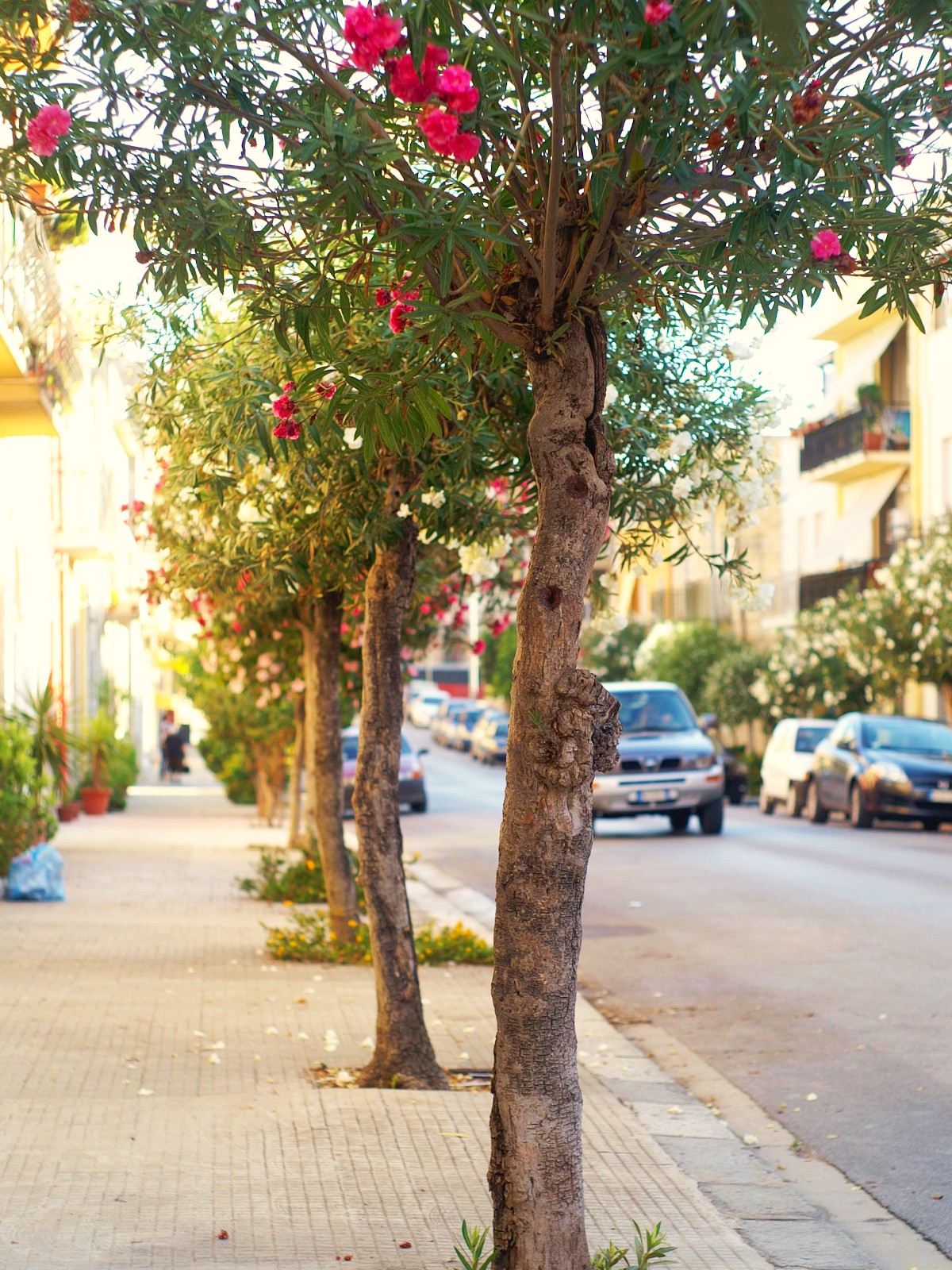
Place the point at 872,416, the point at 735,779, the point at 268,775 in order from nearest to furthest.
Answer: the point at 268,775 < the point at 735,779 < the point at 872,416

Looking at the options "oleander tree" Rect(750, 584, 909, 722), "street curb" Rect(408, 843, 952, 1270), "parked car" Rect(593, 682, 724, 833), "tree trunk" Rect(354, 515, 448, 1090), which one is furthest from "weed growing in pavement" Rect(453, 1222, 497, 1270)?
"oleander tree" Rect(750, 584, 909, 722)

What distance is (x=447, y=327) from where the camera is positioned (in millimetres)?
3943

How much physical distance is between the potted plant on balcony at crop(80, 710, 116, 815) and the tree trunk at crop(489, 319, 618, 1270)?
23.5 metres

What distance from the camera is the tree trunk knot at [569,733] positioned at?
418cm

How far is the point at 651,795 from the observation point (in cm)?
2222

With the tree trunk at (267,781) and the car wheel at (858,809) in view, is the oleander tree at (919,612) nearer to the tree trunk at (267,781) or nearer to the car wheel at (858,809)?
the car wheel at (858,809)

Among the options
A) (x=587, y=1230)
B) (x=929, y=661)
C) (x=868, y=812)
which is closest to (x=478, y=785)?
(x=929, y=661)

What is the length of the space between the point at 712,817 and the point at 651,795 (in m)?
1.07

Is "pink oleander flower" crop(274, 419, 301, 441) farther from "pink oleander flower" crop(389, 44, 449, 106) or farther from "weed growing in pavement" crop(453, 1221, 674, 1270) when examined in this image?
"weed growing in pavement" crop(453, 1221, 674, 1270)

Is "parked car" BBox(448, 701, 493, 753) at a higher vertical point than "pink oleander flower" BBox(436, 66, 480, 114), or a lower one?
lower

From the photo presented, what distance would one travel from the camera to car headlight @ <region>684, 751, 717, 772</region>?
22.3 metres

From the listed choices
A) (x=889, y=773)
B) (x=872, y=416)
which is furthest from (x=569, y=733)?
(x=872, y=416)

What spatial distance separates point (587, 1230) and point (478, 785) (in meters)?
39.4

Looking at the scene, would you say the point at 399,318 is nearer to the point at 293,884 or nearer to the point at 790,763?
the point at 293,884
